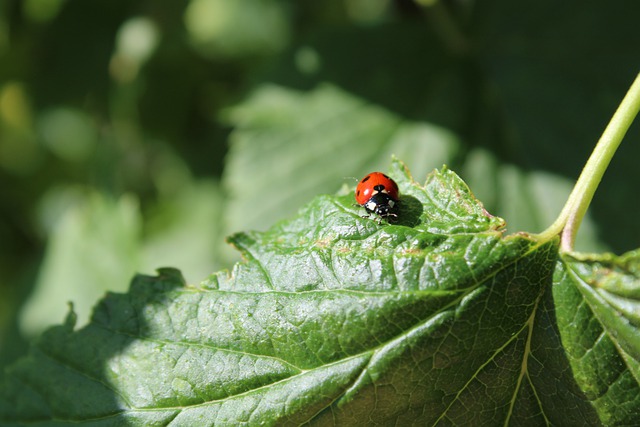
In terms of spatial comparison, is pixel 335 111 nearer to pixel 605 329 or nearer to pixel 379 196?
pixel 379 196

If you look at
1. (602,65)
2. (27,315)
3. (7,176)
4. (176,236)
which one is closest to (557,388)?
(602,65)

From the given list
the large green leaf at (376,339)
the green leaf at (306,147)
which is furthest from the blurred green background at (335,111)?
the large green leaf at (376,339)

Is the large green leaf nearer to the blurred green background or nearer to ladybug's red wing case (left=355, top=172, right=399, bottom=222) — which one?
ladybug's red wing case (left=355, top=172, right=399, bottom=222)

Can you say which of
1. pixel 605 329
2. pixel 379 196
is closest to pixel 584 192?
pixel 605 329

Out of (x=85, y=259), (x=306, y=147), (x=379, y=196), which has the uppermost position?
(x=85, y=259)

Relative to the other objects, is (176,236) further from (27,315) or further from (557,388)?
(557,388)

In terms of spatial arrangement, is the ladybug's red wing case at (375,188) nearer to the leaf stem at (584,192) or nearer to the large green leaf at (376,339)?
the large green leaf at (376,339)
